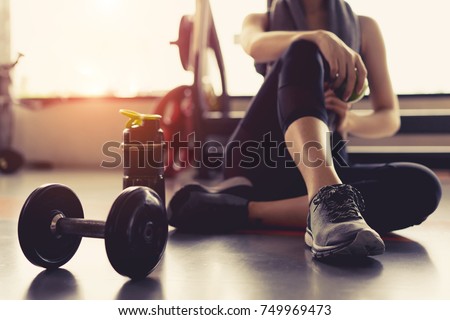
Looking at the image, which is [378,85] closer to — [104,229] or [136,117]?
[136,117]

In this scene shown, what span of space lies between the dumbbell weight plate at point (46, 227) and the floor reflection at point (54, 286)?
0.08 ft

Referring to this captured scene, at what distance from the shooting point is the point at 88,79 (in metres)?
3.84

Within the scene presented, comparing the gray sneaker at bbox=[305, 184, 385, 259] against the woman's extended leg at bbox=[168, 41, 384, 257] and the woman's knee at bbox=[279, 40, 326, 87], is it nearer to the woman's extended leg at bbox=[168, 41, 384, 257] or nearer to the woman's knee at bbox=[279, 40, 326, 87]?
the woman's extended leg at bbox=[168, 41, 384, 257]

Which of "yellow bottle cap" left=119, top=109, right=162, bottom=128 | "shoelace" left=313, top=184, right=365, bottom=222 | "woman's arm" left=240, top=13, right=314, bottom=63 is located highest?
"woman's arm" left=240, top=13, right=314, bottom=63

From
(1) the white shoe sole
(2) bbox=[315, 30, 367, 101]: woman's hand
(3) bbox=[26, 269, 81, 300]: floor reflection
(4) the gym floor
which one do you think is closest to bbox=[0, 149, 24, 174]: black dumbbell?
(4) the gym floor

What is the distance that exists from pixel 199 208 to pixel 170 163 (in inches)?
64.0

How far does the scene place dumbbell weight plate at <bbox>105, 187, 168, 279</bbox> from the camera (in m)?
0.81

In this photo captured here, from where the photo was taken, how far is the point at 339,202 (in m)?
0.99

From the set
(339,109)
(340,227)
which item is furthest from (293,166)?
(340,227)

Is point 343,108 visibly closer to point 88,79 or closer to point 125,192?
point 125,192

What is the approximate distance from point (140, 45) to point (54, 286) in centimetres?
296

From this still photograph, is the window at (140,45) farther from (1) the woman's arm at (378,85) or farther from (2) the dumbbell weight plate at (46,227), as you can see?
(2) the dumbbell weight plate at (46,227)

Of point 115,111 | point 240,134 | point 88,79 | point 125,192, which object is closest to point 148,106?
point 115,111

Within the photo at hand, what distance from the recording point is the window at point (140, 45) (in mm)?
3322
